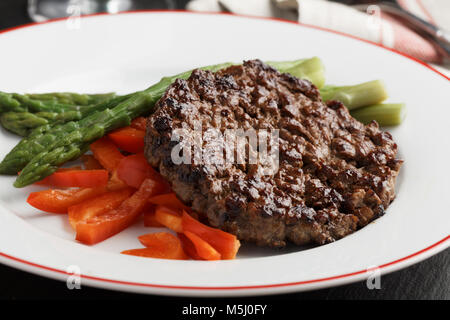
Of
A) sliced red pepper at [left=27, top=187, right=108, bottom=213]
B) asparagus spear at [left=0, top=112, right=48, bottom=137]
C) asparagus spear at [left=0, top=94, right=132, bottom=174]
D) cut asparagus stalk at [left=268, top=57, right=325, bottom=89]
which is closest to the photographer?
sliced red pepper at [left=27, top=187, right=108, bottom=213]

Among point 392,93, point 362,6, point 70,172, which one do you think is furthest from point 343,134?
point 362,6

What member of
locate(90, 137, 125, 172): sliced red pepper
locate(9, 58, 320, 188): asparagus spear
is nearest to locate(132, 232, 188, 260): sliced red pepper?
locate(90, 137, 125, 172): sliced red pepper

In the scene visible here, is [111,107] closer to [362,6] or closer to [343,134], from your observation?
[343,134]

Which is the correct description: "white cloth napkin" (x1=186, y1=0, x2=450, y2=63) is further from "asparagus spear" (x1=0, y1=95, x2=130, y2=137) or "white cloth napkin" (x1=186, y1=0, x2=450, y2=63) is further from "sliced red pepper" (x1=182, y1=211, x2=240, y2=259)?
"sliced red pepper" (x1=182, y1=211, x2=240, y2=259)

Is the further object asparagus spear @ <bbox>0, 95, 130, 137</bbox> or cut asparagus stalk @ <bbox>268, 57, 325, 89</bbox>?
cut asparagus stalk @ <bbox>268, 57, 325, 89</bbox>

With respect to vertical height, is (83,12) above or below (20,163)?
above
